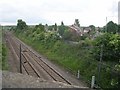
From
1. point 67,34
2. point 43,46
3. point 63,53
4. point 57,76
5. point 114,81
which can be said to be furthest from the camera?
point 67,34

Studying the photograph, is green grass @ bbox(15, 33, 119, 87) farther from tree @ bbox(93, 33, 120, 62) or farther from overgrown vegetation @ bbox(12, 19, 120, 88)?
tree @ bbox(93, 33, 120, 62)

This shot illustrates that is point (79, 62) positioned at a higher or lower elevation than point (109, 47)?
lower

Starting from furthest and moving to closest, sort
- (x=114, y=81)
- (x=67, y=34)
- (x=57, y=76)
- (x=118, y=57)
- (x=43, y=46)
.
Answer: (x=67, y=34) < (x=43, y=46) < (x=57, y=76) < (x=118, y=57) < (x=114, y=81)

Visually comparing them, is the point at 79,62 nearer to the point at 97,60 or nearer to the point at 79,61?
the point at 79,61

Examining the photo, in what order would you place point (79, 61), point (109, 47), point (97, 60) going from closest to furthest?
point (109, 47)
point (97, 60)
point (79, 61)

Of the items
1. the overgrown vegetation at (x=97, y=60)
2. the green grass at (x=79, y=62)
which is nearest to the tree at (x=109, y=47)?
the overgrown vegetation at (x=97, y=60)

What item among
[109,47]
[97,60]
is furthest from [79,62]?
[109,47]

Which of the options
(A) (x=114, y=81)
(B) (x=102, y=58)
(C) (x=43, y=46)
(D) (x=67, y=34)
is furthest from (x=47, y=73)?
(D) (x=67, y=34)

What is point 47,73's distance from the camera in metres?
29.5

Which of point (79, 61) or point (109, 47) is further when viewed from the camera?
point (79, 61)

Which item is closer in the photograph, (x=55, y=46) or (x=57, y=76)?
(x=57, y=76)

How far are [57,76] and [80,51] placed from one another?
7.58m

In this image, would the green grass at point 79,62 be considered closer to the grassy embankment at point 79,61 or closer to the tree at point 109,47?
the grassy embankment at point 79,61

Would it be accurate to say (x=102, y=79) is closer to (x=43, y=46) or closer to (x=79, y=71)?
(x=79, y=71)
